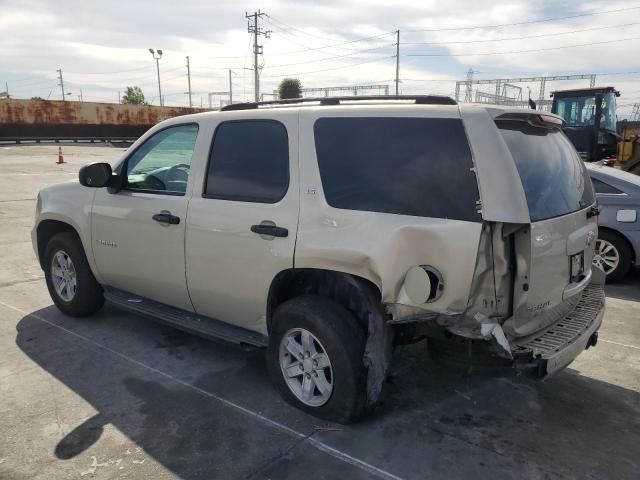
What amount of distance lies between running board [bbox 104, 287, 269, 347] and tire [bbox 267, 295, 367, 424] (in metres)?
0.25

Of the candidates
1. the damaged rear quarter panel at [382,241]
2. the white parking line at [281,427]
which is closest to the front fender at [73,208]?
the white parking line at [281,427]

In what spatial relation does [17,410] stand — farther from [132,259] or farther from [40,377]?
[132,259]

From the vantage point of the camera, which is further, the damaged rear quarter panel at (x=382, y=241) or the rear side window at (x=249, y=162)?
the rear side window at (x=249, y=162)

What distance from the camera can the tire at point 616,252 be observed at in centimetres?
638

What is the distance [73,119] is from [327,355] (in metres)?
39.5

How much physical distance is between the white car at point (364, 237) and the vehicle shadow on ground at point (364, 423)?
0.33 m

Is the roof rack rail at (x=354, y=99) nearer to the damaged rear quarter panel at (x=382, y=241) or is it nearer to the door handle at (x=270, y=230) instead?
the damaged rear quarter panel at (x=382, y=241)

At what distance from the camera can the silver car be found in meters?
6.27

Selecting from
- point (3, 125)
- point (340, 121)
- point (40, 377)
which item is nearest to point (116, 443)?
point (40, 377)

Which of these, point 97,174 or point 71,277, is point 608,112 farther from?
point 71,277

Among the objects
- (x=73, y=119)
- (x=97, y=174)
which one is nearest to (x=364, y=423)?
(x=97, y=174)

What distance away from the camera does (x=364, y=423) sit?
3359mm

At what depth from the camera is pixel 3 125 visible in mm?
33688

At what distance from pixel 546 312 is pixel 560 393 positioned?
41.2 inches
